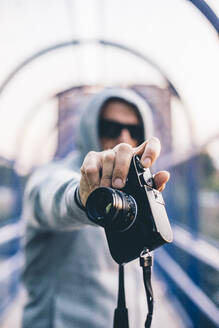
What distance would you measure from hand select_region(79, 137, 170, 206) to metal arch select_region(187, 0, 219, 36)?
0.99m

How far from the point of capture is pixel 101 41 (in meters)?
3.23

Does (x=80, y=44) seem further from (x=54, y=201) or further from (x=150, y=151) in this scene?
(x=150, y=151)

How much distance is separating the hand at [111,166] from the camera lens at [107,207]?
4cm

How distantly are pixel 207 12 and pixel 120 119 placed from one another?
2.01 ft

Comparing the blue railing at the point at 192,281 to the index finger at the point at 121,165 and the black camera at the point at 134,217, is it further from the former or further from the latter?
the index finger at the point at 121,165

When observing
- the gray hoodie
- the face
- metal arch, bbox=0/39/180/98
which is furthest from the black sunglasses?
metal arch, bbox=0/39/180/98

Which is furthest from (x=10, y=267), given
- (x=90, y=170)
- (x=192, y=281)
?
(x=90, y=170)

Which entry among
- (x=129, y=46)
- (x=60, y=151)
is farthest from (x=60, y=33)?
(x=60, y=151)

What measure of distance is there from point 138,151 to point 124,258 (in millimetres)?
255

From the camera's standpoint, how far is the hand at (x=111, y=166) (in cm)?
82

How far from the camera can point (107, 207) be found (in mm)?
782

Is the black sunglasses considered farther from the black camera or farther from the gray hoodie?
the black camera

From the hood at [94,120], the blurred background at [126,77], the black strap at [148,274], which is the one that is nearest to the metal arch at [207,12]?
the blurred background at [126,77]

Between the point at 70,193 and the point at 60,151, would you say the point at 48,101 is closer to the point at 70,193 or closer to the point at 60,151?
the point at 60,151
